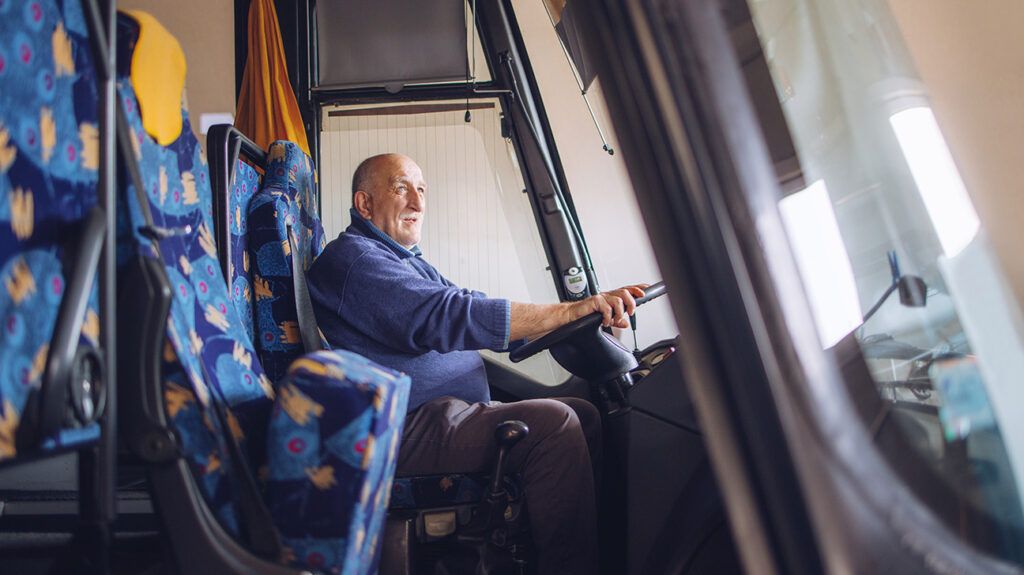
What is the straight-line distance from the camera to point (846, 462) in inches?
22.0

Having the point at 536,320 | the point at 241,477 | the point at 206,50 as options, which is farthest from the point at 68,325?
the point at 206,50

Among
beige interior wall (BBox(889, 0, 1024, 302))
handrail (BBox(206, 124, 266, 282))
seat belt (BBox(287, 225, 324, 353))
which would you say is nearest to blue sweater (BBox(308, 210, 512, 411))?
seat belt (BBox(287, 225, 324, 353))

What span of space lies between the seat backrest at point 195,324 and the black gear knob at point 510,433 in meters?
0.47

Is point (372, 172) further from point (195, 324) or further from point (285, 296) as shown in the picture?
point (195, 324)

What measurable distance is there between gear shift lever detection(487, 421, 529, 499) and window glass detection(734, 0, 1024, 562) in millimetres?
823

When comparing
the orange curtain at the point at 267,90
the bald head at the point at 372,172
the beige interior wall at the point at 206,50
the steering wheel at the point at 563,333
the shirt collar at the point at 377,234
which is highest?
the beige interior wall at the point at 206,50

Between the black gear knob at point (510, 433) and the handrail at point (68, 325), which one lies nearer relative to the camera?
the handrail at point (68, 325)

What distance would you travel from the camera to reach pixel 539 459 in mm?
1443

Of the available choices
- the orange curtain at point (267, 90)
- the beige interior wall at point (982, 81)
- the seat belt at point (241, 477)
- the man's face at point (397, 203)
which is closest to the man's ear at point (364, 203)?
the man's face at point (397, 203)

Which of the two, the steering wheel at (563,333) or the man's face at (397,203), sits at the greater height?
the man's face at (397,203)

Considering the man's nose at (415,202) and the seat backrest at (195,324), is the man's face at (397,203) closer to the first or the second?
the man's nose at (415,202)

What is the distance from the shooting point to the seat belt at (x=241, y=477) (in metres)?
0.94

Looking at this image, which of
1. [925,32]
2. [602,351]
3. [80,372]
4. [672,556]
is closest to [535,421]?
[602,351]

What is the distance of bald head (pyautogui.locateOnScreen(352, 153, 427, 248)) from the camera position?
80.2 inches
